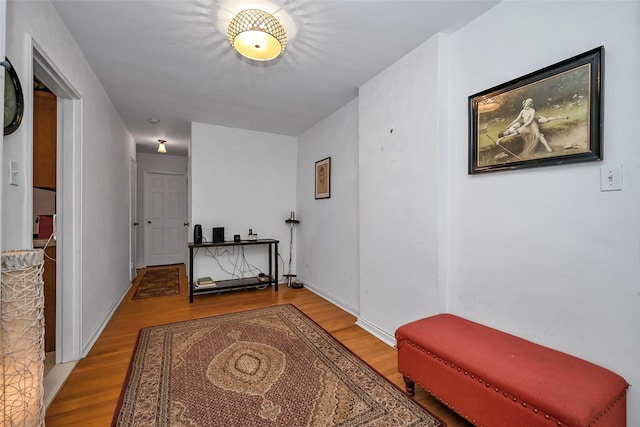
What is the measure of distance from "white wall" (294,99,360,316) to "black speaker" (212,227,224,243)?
1.23 metres

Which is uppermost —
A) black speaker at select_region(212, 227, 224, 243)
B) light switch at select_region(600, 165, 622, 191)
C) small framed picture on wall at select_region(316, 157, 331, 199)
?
small framed picture on wall at select_region(316, 157, 331, 199)

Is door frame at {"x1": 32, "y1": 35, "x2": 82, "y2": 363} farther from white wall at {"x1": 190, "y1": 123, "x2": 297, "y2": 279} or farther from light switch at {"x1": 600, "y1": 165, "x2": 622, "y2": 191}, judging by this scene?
light switch at {"x1": 600, "y1": 165, "x2": 622, "y2": 191}

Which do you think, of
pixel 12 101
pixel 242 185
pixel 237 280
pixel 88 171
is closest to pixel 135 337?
pixel 88 171

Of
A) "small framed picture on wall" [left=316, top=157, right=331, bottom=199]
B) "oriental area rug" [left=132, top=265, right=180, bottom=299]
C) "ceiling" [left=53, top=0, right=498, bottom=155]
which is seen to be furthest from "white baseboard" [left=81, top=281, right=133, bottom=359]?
"small framed picture on wall" [left=316, top=157, right=331, bottom=199]

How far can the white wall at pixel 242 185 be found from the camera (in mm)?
3951

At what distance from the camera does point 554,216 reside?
1.50 metres

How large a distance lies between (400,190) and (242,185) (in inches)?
105

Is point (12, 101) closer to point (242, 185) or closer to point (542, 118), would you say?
point (542, 118)

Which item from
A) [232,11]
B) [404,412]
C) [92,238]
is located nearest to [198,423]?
[404,412]

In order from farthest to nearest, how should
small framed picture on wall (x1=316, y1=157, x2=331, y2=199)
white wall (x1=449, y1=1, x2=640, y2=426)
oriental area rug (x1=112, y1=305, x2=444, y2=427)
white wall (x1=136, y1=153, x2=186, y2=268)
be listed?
white wall (x1=136, y1=153, x2=186, y2=268)
small framed picture on wall (x1=316, y1=157, x2=331, y2=199)
oriental area rug (x1=112, y1=305, x2=444, y2=427)
white wall (x1=449, y1=1, x2=640, y2=426)

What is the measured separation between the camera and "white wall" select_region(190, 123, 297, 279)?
395 cm

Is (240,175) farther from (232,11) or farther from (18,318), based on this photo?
(18,318)

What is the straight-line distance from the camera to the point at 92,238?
2467 mm

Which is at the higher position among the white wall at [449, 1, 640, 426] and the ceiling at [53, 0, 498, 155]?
the ceiling at [53, 0, 498, 155]
